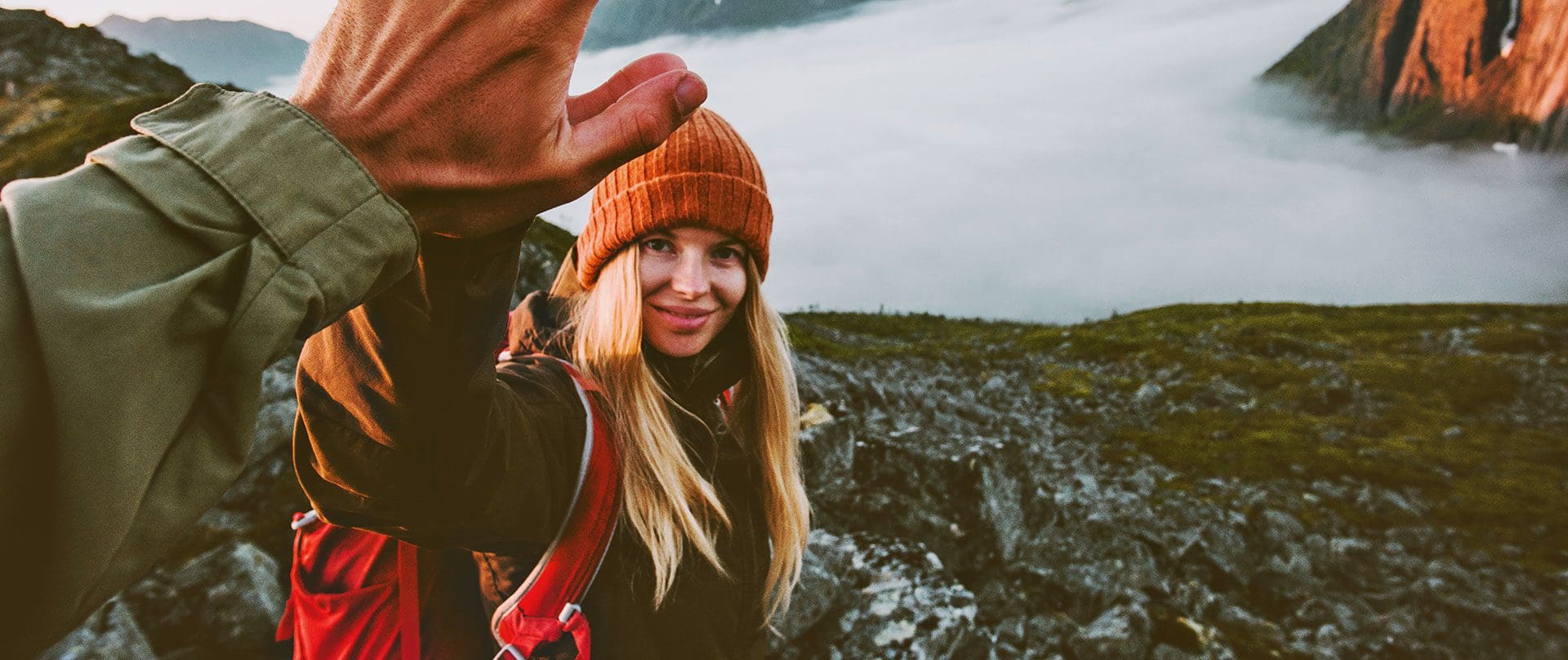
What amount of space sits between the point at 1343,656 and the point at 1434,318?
10062cm

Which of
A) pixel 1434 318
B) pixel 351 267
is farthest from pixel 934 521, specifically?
pixel 1434 318

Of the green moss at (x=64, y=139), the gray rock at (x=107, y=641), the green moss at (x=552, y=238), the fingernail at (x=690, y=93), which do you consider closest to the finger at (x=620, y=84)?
the fingernail at (x=690, y=93)

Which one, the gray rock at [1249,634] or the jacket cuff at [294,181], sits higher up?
the jacket cuff at [294,181]

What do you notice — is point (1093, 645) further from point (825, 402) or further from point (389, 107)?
point (389, 107)

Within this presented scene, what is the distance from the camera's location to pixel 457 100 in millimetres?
1438

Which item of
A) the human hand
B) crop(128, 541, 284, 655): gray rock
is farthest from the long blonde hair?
crop(128, 541, 284, 655): gray rock

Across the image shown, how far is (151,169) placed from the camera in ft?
3.61

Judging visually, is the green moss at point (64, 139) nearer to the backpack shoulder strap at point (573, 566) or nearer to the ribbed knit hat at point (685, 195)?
the ribbed knit hat at point (685, 195)

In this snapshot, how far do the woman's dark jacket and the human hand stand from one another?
0.65ft

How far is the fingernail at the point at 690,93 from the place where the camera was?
178 cm

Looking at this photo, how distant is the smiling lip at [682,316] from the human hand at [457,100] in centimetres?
255

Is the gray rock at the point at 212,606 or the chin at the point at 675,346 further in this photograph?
the gray rock at the point at 212,606

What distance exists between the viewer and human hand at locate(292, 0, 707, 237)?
139 centimetres

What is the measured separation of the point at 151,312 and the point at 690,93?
118cm
